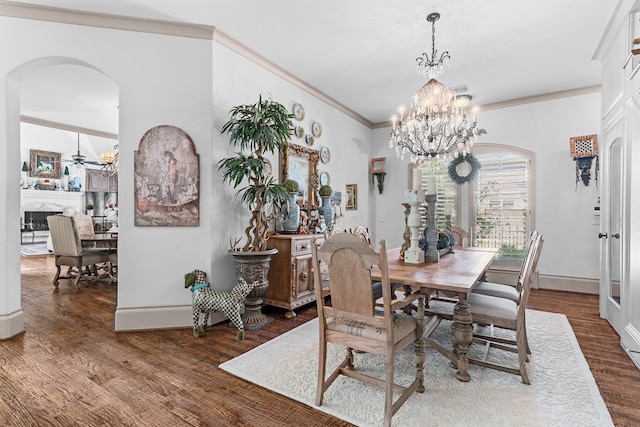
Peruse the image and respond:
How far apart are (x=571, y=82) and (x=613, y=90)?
150 centimetres

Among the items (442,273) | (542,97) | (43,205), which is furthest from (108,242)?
(542,97)

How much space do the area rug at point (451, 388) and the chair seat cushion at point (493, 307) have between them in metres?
0.46

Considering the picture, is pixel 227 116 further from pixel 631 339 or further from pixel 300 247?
pixel 631 339

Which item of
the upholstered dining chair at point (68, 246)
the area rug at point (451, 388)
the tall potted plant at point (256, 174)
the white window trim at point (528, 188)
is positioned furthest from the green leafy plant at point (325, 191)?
the upholstered dining chair at point (68, 246)

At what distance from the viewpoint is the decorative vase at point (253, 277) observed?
318 centimetres

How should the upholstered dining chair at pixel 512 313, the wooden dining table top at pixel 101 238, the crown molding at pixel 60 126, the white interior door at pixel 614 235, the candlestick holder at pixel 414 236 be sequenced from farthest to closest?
the crown molding at pixel 60 126
the wooden dining table top at pixel 101 238
the white interior door at pixel 614 235
the candlestick holder at pixel 414 236
the upholstered dining chair at pixel 512 313

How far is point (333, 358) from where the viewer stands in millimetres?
2586

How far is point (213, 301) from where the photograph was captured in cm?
292

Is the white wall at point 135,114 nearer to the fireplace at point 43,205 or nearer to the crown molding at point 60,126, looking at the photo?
the crown molding at point 60,126

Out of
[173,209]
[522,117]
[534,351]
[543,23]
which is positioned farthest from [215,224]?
[522,117]

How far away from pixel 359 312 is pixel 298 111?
337cm

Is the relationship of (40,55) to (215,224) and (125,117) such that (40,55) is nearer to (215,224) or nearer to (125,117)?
(125,117)

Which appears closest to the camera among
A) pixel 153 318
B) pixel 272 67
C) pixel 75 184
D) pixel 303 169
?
pixel 153 318

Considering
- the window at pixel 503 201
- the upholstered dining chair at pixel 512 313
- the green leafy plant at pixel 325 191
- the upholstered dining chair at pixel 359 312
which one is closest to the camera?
the upholstered dining chair at pixel 359 312
